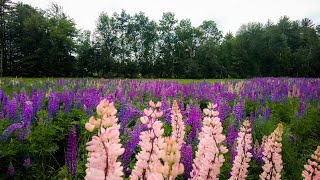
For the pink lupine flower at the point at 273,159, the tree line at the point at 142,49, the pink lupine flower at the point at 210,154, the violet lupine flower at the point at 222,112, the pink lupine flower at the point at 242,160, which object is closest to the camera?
the pink lupine flower at the point at 210,154

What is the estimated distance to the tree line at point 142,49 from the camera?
156 feet

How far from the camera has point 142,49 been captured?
214 feet

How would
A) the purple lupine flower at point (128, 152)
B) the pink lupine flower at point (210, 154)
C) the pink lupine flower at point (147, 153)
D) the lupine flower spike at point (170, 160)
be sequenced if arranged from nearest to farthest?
the lupine flower spike at point (170, 160), the pink lupine flower at point (147, 153), the pink lupine flower at point (210, 154), the purple lupine flower at point (128, 152)

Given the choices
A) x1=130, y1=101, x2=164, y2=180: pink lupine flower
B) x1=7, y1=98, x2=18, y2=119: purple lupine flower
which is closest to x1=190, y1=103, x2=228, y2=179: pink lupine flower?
x1=130, y1=101, x2=164, y2=180: pink lupine flower

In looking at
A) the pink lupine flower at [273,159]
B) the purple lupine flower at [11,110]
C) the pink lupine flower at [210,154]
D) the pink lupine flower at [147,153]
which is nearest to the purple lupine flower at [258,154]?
the pink lupine flower at [273,159]

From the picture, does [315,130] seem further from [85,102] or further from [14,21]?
[14,21]

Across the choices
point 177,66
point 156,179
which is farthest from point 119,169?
point 177,66

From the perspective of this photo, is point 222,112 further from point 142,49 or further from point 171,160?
point 142,49

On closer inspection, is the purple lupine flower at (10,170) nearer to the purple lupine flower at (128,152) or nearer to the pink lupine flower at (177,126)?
the purple lupine flower at (128,152)

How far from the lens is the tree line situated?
4750cm

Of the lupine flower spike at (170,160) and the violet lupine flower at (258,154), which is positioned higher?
the lupine flower spike at (170,160)

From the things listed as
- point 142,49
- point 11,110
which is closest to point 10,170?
point 11,110

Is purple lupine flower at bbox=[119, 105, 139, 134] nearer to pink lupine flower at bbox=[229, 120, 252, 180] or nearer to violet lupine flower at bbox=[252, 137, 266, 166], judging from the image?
violet lupine flower at bbox=[252, 137, 266, 166]

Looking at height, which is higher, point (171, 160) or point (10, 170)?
point (171, 160)
